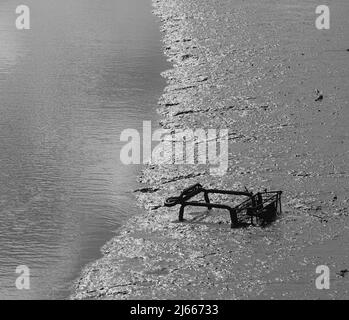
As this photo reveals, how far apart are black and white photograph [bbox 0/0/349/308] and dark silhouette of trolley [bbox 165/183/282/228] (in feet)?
0.14

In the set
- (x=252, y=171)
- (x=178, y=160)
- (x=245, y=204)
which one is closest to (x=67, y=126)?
(x=178, y=160)

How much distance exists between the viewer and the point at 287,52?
24.5 m

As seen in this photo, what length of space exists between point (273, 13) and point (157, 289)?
1896 centimetres

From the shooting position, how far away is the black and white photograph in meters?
12.5

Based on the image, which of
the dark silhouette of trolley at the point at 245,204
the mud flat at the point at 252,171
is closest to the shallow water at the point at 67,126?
the mud flat at the point at 252,171

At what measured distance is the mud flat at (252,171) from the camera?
1235 cm

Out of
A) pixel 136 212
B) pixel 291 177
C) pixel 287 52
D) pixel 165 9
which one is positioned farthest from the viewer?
pixel 165 9

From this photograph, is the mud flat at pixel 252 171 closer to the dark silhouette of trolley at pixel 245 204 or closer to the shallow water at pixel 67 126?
the dark silhouette of trolley at pixel 245 204

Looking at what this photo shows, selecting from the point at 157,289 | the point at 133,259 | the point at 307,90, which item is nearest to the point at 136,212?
the point at 133,259

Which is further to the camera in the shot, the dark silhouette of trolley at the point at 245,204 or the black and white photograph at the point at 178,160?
the dark silhouette of trolley at the point at 245,204

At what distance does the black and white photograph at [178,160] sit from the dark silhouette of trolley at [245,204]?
0.04 m

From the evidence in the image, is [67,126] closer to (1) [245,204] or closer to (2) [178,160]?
(2) [178,160]

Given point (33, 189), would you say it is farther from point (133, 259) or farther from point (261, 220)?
point (261, 220)
